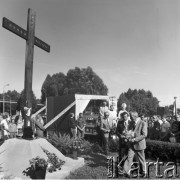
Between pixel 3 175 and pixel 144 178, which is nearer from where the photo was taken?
pixel 3 175

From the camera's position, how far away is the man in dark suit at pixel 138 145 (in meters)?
6.14

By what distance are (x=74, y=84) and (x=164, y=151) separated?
33.1 meters

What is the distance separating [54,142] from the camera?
7.91m

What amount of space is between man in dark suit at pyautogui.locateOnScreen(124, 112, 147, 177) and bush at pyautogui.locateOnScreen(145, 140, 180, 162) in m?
2.17

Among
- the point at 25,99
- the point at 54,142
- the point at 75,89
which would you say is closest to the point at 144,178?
the point at 54,142

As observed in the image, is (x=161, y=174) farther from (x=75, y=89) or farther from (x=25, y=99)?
(x=75, y=89)

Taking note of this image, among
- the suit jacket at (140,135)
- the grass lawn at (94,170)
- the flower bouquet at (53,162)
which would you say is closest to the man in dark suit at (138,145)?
the suit jacket at (140,135)

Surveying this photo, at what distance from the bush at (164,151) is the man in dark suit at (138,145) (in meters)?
2.17

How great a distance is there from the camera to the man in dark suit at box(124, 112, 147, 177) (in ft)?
20.2

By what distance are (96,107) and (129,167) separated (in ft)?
35.2

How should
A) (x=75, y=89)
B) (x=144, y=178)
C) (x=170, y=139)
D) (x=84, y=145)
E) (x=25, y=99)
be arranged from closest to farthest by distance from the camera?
(x=144, y=178), (x=25, y=99), (x=84, y=145), (x=170, y=139), (x=75, y=89)

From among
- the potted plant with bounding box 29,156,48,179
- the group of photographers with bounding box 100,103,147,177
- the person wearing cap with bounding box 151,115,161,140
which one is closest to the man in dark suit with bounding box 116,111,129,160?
the group of photographers with bounding box 100,103,147,177

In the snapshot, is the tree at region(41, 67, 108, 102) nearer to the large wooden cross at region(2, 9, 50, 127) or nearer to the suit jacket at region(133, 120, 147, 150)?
the large wooden cross at region(2, 9, 50, 127)

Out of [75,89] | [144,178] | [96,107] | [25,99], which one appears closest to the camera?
[144,178]
